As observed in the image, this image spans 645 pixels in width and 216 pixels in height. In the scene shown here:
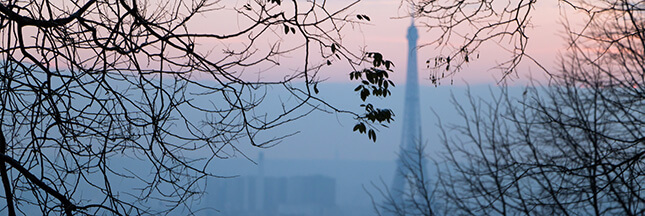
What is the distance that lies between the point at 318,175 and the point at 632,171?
211 ft

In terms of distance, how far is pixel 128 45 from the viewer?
16.4ft

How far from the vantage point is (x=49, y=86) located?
16.6ft

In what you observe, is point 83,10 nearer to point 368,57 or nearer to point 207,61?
point 207,61

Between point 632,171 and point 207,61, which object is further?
point 632,171

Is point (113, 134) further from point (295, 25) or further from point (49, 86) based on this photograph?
point (295, 25)

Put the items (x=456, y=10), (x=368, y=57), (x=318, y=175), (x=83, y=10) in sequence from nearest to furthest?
(x=83, y=10) → (x=368, y=57) → (x=456, y=10) → (x=318, y=175)

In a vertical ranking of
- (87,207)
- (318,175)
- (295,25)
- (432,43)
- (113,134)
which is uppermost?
(318,175)

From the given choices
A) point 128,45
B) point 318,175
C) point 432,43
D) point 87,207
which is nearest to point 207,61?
point 128,45

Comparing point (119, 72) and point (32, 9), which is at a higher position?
point (32, 9)

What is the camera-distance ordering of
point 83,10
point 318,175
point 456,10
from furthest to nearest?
point 318,175, point 456,10, point 83,10

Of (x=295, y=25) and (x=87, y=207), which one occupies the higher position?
(x=295, y=25)

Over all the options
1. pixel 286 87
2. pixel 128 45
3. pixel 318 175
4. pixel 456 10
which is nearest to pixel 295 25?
pixel 286 87

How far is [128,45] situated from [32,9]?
792 mm

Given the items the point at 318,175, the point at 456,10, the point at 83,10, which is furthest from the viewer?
the point at 318,175
